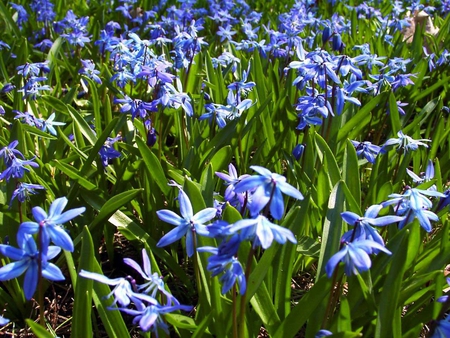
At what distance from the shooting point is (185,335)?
1.85 metres

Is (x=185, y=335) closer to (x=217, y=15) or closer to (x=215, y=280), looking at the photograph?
(x=215, y=280)

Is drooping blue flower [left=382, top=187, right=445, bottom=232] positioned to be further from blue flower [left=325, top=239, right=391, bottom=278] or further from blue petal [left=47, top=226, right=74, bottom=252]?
blue petal [left=47, top=226, right=74, bottom=252]

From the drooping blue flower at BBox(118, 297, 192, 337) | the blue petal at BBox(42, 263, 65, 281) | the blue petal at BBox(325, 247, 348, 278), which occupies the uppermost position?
the blue petal at BBox(325, 247, 348, 278)

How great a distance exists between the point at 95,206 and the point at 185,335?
2.61 ft

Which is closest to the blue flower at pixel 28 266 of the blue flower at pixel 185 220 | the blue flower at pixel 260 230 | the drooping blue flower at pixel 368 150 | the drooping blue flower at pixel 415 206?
the blue flower at pixel 185 220

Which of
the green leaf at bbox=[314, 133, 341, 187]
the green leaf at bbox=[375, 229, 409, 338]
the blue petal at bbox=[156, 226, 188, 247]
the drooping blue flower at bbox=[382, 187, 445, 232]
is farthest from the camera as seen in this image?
the green leaf at bbox=[314, 133, 341, 187]

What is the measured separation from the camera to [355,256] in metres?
1.38

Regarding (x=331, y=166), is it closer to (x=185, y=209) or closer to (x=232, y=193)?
(x=232, y=193)

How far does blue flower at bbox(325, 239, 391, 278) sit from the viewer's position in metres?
1.36

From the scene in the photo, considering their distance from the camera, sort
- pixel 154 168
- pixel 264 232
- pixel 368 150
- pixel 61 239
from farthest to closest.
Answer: pixel 368 150 < pixel 154 168 < pixel 61 239 < pixel 264 232

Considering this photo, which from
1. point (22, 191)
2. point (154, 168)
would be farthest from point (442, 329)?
point (22, 191)

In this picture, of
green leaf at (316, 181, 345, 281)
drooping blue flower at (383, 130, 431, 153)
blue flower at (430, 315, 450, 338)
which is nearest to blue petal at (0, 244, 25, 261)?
green leaf at (316, 181, 345, 281)

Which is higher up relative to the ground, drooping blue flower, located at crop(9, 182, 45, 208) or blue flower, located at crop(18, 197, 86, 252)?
blue flower, located at crop(18, 197, 86, 252)

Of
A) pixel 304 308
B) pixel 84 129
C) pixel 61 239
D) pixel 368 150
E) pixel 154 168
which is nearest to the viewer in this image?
pixel 61 239
